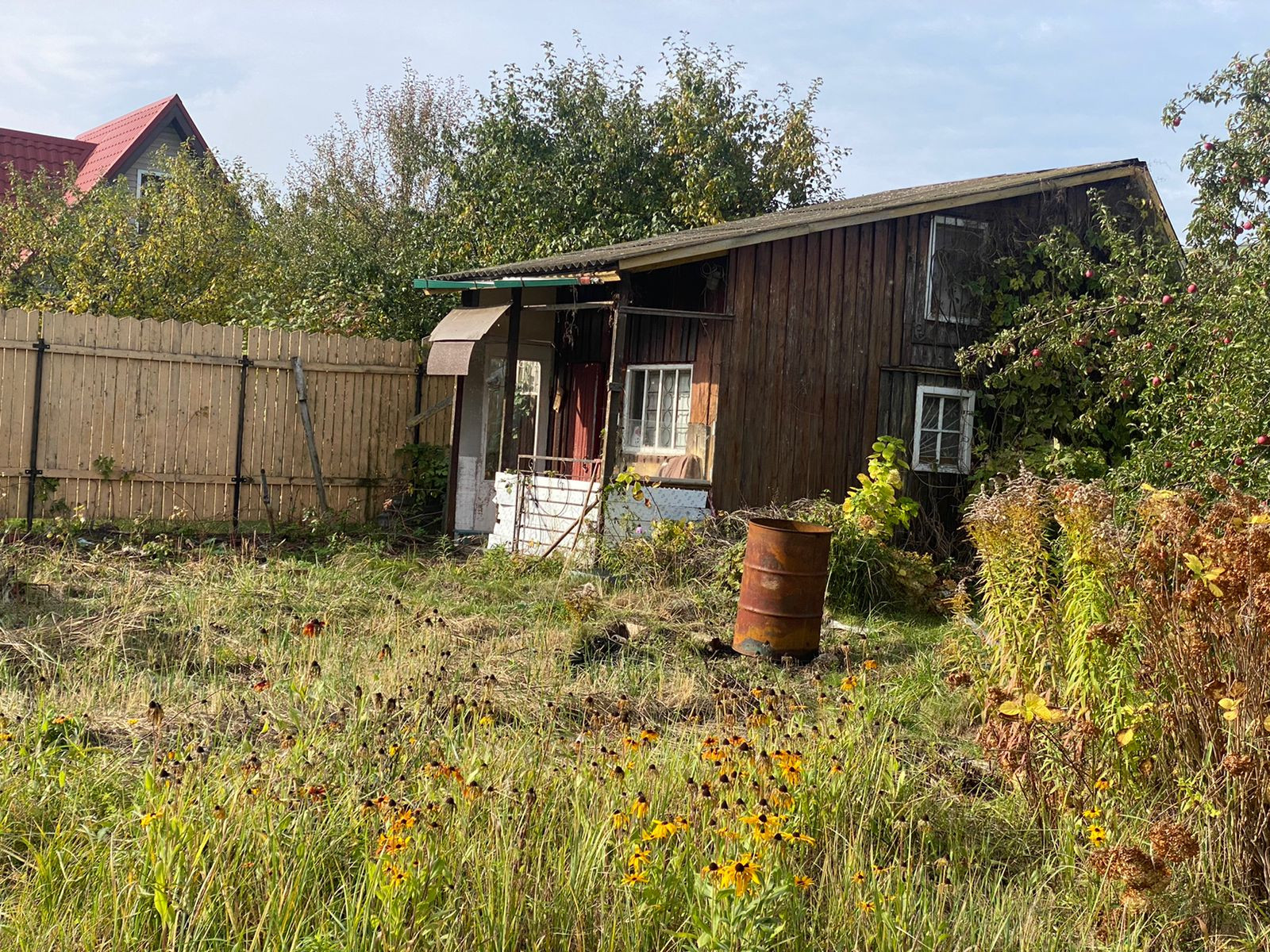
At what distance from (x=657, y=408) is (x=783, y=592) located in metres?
5.16

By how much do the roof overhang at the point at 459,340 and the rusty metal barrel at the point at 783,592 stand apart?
4.79 metres

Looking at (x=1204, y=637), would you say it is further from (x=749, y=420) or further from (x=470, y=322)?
(x=470, y=322)

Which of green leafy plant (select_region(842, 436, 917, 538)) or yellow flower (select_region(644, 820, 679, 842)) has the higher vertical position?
green leafy plant (select_region(842, 436, 917, 538))

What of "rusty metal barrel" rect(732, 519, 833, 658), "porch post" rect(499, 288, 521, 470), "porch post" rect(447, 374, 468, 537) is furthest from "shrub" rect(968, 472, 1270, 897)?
"porch post" rect(447, 374, 468, 537)

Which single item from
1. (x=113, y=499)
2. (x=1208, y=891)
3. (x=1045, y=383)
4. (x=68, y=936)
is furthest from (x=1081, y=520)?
(x=113, y=499)

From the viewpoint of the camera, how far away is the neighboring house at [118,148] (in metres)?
23.3

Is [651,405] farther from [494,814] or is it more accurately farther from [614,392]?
[494,814]

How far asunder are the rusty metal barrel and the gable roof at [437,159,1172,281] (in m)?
3.63

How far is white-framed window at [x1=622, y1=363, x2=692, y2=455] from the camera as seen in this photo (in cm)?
1223

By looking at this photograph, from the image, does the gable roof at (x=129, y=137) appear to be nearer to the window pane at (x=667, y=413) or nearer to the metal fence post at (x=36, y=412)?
the metal fence post at (x=36, y=412)

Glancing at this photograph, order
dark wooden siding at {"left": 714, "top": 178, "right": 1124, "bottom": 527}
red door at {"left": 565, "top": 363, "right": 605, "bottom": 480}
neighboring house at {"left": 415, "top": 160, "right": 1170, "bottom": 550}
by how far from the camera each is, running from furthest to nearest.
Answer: red door at {"left": 565, "top": 363, "right": 605, "bottom": 480}, dark wooden siding at {"left": 714, "top": 178, "right": 1124, "bottom": 527}, neighboring house at {"left": 415, "top": 160, "right": 1170, "bottom": 550}

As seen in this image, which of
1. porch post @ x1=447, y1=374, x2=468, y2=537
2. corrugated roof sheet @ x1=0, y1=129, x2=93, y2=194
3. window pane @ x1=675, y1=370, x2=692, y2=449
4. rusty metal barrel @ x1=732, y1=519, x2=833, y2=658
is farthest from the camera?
corrugated roof sheet @ x1=0, y1=129, x2=93, y2=194

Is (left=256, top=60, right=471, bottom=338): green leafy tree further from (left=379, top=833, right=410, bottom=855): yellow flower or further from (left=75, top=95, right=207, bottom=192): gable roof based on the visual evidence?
(left=379, top=833, right=410, bottom=855): yellow flower

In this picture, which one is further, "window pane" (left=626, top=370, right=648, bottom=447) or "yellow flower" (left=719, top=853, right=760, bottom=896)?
"window pane" (left=626, top=370, right=648, bottom=447)
